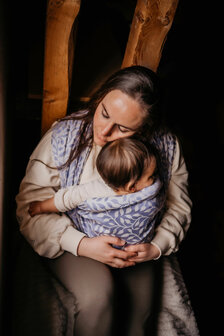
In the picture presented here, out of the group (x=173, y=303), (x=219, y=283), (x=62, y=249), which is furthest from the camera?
(x=219, y=283)

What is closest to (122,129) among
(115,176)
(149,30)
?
(115,176)

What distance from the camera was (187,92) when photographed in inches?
86.7

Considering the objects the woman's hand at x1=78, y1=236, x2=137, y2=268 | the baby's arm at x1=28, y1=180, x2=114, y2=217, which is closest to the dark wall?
the baby's arm at x1=28, y1=180, x2=114, y2=217

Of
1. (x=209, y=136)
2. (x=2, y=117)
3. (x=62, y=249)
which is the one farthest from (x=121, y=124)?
(x=209, y=136)

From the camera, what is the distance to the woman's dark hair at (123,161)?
1009 mm

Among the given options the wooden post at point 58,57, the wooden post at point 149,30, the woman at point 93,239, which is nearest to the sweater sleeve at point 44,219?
the woman at point 93,239

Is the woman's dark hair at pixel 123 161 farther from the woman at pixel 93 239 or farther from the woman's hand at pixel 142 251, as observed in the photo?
the woman's hand at pixel 142 251

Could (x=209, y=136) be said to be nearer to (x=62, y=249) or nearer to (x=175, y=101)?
(x=175, y=101)

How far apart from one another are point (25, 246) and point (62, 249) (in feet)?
0.78

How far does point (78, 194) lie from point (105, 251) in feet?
0.72

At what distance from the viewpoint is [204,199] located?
2.14 m

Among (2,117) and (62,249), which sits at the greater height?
(2,117)

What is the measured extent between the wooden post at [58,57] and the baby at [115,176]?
0.35m

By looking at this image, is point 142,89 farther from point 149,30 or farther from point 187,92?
point 187,92
